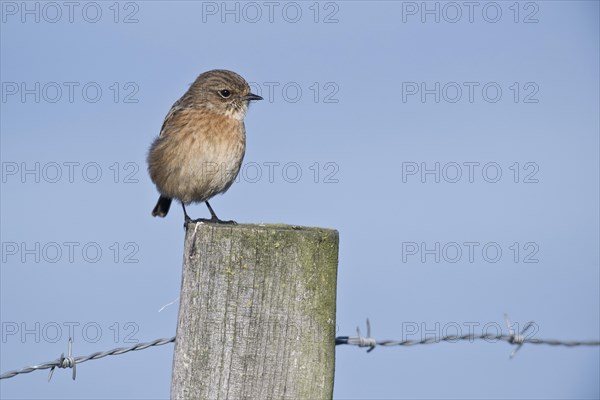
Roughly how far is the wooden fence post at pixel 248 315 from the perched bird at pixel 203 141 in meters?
3.89

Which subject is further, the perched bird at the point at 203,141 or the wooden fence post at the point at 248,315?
the perched bird at the point at 203,141

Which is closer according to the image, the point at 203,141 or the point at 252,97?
the point at 203,141

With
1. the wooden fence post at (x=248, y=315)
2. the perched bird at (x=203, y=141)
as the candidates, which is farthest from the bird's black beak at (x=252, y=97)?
the wooden fence post at (x=248, y=315)

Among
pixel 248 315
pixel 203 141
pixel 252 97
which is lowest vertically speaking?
pixel 248 315

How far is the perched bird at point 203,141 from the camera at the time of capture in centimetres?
724

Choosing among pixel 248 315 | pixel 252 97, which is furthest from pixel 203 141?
pixel 248 315

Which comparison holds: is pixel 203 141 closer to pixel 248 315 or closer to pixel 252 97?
pixel 252 97

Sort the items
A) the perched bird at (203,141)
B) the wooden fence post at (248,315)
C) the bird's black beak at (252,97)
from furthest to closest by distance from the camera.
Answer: the bird's black beak at (252,97) → the perched bird at (203,141) → the wooden fence post at (248,315)

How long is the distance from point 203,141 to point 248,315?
4187mm

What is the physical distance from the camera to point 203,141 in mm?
7250

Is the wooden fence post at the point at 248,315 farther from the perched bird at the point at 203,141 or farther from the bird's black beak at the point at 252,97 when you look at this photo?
the bird's black beak at the point at 252,97

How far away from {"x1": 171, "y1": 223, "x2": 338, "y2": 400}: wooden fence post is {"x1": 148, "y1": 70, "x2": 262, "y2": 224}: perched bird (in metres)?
3.89

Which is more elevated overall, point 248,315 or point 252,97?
point 252,97

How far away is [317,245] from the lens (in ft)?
10.9
